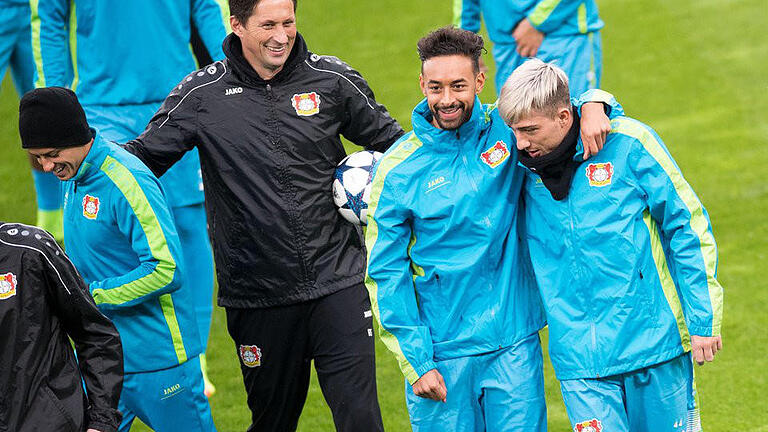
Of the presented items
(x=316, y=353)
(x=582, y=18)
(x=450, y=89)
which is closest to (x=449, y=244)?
(x=450, y=89)

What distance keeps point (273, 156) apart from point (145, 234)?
634mm

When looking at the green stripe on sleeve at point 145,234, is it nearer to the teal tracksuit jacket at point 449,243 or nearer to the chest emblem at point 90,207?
the chest emblem at point 90,207

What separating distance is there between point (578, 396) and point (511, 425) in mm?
296

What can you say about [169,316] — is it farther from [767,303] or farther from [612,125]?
[767,303]

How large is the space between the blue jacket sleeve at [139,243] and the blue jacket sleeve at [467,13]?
3.88 m

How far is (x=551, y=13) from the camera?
8.41m

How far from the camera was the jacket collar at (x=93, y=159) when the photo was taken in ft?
17.7

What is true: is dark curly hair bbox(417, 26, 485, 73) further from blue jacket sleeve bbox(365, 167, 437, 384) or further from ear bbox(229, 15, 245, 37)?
ear bbox(229, 15, 245, 37)

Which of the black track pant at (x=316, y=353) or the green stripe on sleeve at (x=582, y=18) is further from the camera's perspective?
the green stripe on sleeve at (x=582, y=18)

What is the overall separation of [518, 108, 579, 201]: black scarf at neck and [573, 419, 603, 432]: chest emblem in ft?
2.77

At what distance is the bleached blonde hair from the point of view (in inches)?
191

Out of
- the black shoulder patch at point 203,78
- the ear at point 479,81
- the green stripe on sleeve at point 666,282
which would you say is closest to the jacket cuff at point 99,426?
the black shoulder patch at point 203,78

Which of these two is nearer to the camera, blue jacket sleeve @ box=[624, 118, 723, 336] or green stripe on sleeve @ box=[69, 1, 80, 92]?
blue jacket sleeve @ box=[624, 118, 723, 336]

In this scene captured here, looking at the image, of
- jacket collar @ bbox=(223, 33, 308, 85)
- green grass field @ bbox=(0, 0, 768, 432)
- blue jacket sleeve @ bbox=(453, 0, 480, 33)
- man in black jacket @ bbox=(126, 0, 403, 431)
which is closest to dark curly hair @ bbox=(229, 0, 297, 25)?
man in black jacket @ bbox=(126, 0, 403, 431)
